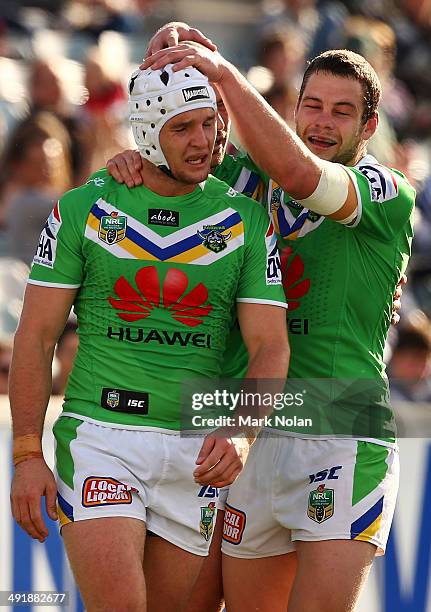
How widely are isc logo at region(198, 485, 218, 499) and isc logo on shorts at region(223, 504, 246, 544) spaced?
0.50 meters

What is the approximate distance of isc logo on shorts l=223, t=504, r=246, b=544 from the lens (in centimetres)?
515

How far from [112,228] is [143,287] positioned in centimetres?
25

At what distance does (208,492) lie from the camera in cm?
465

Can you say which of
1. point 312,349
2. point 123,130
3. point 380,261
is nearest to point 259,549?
point 312,349

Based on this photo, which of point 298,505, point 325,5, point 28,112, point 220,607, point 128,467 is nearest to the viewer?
point 128,467

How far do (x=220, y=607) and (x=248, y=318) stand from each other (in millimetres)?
1419

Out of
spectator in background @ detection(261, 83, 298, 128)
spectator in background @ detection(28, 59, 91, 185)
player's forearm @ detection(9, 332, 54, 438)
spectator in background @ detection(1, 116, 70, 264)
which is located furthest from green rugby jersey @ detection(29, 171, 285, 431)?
spectator in background @ detection(261, 83, 298, 128)

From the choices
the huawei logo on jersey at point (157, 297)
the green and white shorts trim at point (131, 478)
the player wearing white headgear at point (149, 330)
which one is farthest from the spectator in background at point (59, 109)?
the green and white shorts trim at point (131, 478)

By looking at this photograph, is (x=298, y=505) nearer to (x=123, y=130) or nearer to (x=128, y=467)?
(x=128, y=467)

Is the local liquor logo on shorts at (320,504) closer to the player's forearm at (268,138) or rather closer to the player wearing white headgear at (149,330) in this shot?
the player wearing white headgear at (149,330)

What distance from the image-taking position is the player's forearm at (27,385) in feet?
14.9

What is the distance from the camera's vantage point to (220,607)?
531 centimetres

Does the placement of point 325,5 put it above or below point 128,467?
above

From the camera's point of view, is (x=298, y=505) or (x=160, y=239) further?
(x=298, y=505)
